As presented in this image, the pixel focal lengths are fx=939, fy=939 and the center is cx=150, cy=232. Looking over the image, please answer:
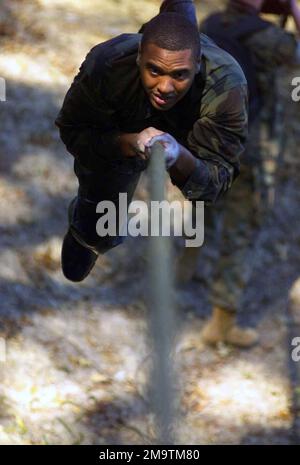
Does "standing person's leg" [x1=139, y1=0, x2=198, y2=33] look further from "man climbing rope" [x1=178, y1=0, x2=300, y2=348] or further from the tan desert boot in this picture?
the tan desert boot

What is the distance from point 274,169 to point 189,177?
406 cm

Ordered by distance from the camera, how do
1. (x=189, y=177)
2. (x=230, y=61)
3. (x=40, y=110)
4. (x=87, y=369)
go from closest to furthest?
(x=189, y=177) < (x=230, y=61) < (x=87, y=369) < (x=40, y=110)

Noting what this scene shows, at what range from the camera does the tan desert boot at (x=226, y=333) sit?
237 inches

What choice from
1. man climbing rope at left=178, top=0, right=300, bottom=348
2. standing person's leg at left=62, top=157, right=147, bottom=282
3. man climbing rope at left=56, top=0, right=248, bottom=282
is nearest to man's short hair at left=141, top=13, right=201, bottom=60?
man climbing rope at left=56, top=0, right=248, bottom=282

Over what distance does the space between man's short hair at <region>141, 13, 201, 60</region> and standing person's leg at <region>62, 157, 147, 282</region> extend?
0.53 metres

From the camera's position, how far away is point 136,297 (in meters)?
6.24

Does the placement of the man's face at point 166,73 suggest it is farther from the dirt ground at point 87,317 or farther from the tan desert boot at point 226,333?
the tan desert boot at point 226,333

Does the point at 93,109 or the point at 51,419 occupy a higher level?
the point at 93,109

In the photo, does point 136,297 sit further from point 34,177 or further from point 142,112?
point 142,112

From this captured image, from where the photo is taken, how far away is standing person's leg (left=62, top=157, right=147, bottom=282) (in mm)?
3508

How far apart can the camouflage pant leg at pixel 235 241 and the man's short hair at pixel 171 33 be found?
102 inches

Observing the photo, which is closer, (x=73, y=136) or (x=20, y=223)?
(x=73, y=136)

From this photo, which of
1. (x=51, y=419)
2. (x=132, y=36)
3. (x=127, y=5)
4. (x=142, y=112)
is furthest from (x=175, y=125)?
(x=127, y=5)

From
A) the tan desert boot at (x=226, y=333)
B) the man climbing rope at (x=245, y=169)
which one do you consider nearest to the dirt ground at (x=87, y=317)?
the tan desert boot at (x=226, y=333)
